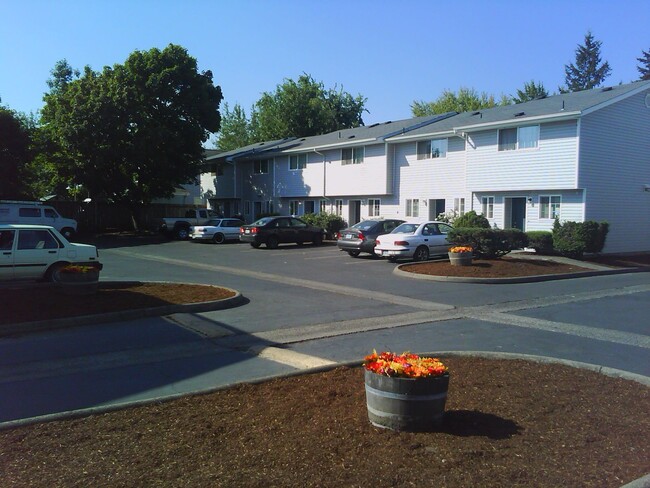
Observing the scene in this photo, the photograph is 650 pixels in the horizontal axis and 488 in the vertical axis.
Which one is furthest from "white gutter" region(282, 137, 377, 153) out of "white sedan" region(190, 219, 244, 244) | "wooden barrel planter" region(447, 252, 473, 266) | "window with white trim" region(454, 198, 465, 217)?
"wooden barrel planter" region(447, 252, 473, 266)

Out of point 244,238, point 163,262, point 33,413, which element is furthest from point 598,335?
point 244,238

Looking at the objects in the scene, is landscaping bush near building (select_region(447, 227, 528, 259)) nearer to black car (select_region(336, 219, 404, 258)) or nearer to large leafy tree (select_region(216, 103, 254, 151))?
black car (select_region(336, 219, 404, 258))

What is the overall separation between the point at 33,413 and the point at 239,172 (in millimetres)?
40853

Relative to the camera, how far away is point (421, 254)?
21.3 meters

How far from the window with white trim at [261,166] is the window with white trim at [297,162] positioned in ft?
11.0

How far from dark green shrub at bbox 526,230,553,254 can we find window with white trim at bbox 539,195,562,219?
1.95 metres

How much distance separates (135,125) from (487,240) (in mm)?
26916

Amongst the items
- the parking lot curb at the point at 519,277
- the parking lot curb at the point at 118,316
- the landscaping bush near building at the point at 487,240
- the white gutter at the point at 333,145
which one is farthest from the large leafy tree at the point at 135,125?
the parking lot curb at the point at 118,316

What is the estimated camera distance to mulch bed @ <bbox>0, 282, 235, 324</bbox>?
9905mm

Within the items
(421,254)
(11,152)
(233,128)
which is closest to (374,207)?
(421,254)

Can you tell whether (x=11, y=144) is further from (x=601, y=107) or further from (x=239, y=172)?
(x=601, y=107)

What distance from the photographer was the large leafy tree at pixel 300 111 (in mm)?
60312

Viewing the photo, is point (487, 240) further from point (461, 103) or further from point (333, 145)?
point (461, 103)

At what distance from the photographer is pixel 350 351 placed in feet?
27.1
